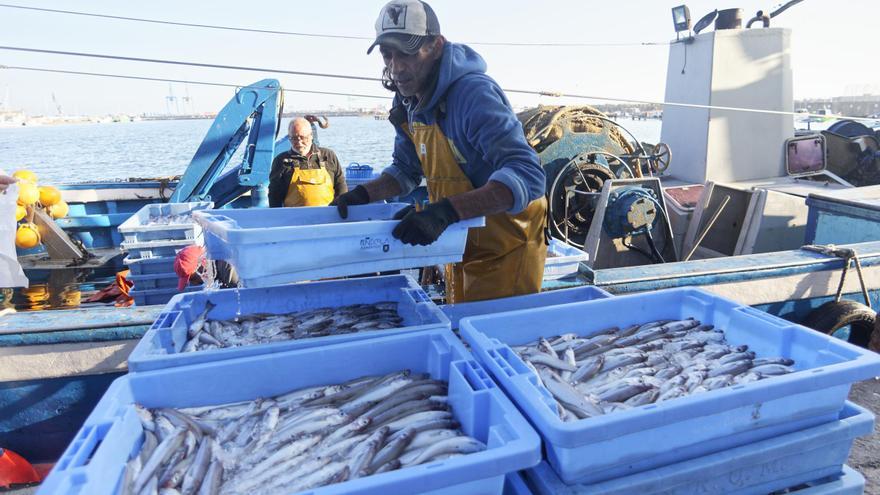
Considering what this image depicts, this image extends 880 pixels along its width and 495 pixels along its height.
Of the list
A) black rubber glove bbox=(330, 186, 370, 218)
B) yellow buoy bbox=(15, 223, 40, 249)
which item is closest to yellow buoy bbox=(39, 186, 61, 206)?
yellow buoy bbox=(15, 223, 40, 249)

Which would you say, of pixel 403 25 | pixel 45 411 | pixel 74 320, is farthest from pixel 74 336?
pixel 403 25

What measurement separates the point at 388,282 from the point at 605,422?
1.67 meters

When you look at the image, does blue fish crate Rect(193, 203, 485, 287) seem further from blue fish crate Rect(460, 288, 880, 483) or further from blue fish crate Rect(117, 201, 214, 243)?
blue fish crate Rect(117, 201, 214, 243)

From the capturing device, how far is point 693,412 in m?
1.45

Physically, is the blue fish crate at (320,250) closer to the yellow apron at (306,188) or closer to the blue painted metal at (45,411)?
the blue painted metal at (45,411)

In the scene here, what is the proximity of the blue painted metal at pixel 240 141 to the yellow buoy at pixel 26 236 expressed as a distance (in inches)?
69.7

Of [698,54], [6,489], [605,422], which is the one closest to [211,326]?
[605,422]

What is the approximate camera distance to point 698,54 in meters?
7.93

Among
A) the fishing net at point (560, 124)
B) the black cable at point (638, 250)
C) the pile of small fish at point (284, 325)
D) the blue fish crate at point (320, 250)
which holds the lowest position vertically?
the black cable at point (638, 250)

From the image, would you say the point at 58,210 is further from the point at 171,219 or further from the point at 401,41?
the point at 401,41

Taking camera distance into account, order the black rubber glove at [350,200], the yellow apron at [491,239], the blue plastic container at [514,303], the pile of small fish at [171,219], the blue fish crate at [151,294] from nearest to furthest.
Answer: the blue plastic container at [514,303]
the yellow apron at [491,239]
the black rubber glove at [350,200]
the blue fish crate at [151,294]
the pile of small fish at [171,219]

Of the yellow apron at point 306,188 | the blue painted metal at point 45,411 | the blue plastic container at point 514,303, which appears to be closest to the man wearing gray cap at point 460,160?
the blue plastic container at point 514,303

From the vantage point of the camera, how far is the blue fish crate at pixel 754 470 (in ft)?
4.74

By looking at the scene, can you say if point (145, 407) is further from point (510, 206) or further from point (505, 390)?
point (510, 206)
